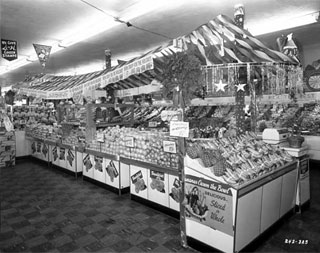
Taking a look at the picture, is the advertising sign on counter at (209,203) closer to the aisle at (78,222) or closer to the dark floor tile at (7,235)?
the aisle at (78,222)

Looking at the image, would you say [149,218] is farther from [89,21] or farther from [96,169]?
[89,21]

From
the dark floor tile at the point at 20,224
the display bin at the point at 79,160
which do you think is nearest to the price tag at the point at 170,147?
the dark floor tile at the point at 20,224

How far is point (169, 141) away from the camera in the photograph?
374 cm

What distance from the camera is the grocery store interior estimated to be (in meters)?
2.94

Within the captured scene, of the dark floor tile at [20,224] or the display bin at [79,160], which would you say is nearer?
the dark floor tile at [20,224]

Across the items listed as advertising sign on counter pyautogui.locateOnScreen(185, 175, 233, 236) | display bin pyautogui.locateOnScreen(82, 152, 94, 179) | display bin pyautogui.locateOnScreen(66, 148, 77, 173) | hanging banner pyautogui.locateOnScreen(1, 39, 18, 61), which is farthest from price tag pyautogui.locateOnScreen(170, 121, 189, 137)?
hanging banner pyautogui.locateOnScreen(1, 39, 18, 61)

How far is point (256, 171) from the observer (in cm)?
298

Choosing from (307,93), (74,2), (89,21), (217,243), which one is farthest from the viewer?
(307,93)

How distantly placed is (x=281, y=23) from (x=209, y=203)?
5.22 meters

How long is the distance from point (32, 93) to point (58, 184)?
9.90 ft

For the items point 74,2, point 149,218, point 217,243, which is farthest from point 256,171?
point 74,2

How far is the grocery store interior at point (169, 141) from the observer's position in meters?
2.94

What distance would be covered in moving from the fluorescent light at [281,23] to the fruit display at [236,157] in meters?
3.70

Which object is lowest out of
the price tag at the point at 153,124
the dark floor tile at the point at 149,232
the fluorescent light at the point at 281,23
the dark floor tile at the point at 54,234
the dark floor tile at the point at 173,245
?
the dark floor tile at the point at 173,245
